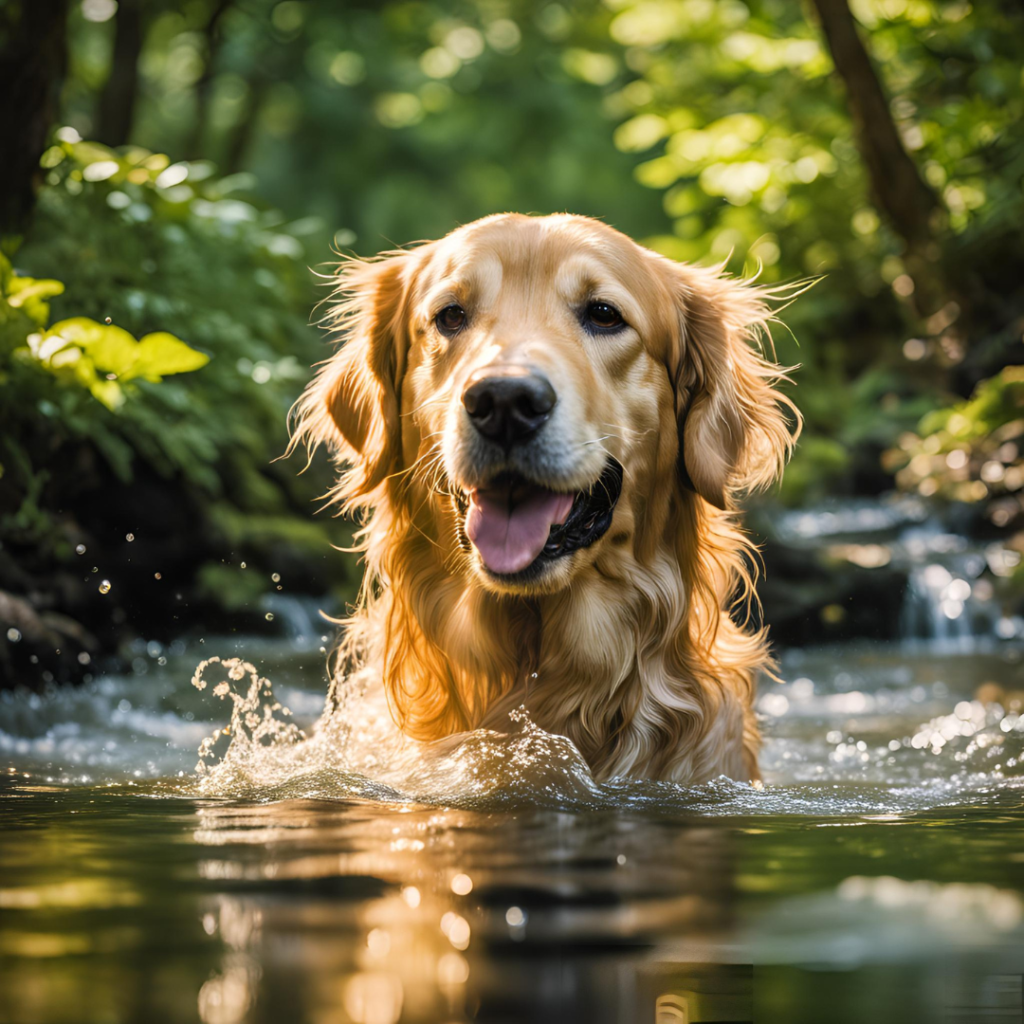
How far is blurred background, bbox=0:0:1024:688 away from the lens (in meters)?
6.02

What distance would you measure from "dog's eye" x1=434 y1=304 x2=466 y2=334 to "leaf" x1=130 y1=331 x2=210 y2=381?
50.7 inches

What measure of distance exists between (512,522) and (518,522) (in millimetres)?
18

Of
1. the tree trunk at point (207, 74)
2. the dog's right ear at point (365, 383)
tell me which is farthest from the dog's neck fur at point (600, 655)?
the tree trunk at point (207, 74)

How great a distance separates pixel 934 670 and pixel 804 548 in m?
1.86

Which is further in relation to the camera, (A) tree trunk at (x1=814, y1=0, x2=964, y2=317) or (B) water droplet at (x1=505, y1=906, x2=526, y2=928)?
(A) tree trunk at (x1=814, y1=0, x2=964, y2=317)

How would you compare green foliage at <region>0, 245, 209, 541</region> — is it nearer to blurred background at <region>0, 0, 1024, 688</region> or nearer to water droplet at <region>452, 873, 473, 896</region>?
blurred background at <region>0, 0, 1024, 688</region>

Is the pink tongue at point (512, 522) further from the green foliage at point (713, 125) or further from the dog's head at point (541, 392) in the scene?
the green foliage at point (713, 125)

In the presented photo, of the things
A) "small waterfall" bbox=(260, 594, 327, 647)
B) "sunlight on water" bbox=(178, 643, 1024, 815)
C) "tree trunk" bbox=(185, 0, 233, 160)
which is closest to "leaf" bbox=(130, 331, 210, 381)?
"sunlight on water" bbox=(178, 643, 1024, 815)

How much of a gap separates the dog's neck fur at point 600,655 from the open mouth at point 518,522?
1.07 ft

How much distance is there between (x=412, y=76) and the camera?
66.2 feet

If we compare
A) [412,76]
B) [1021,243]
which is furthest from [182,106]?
[1021,243]

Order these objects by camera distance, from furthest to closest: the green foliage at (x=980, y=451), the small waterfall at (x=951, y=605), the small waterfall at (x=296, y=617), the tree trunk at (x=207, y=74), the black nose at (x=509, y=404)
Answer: the tree trunk at (x=207, y=74) < the small waterfall at (x=951, y=605) < the green foliage at (x=980, y=451) < the small waterfall at (x=296, y=617) < the black nose at (x=509, y=404)

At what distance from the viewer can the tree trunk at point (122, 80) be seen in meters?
10.5

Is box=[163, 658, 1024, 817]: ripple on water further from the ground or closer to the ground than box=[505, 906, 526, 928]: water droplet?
closer to the ground
